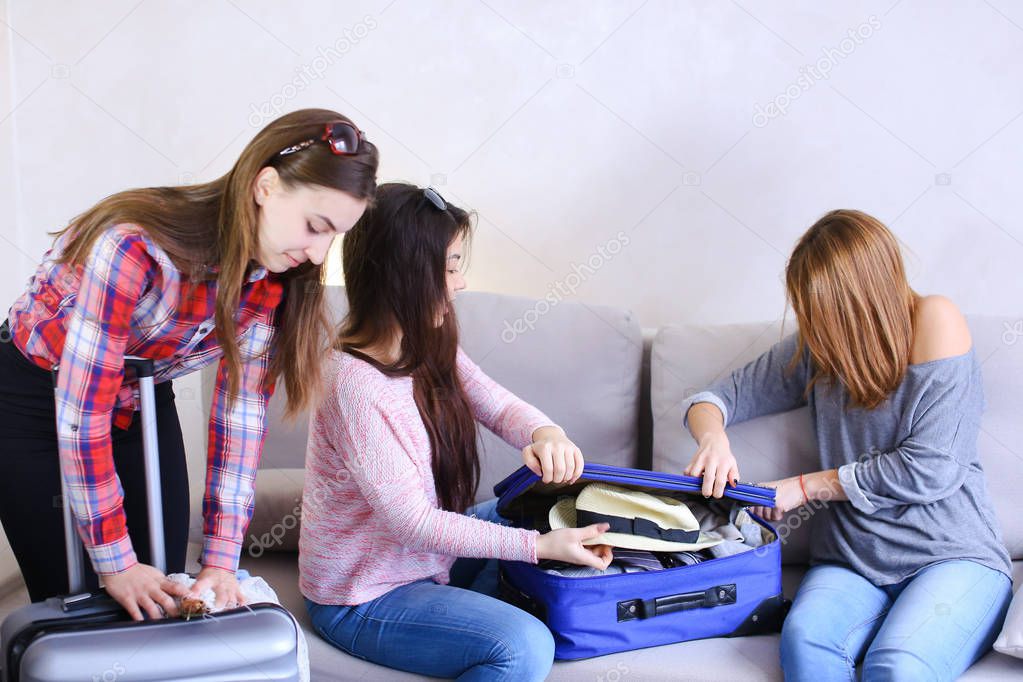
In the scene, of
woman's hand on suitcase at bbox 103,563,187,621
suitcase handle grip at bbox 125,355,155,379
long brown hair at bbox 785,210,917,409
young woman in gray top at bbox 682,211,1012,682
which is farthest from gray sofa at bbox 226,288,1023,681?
suitcase handle grip at bbox 125,355,155,379

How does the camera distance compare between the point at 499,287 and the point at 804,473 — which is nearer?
the point at 804,473

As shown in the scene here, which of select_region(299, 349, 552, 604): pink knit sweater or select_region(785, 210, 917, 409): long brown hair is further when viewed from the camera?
select_region(785, 210, 917, 409): long brown hair

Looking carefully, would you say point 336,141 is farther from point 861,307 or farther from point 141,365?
point 861,307

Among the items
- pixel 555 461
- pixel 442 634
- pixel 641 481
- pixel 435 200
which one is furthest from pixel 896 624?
pixel 435 200

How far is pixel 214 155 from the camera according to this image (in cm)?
234

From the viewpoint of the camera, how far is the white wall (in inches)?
84.2

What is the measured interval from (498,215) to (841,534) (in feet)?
3.61

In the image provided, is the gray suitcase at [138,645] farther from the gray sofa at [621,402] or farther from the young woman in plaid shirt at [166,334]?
the gray sofa at [621,402]

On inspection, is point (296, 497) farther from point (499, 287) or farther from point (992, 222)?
point (992, 222)

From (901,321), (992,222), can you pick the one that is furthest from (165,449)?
(992,222)

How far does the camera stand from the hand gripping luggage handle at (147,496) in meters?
1.19

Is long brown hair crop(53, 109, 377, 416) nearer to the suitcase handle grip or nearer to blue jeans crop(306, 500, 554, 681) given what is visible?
the suitcase handle grip

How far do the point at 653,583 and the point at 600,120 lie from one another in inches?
46.9

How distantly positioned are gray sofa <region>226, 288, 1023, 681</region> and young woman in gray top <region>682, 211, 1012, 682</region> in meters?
0.10
